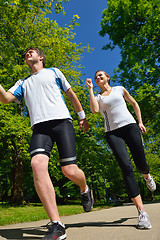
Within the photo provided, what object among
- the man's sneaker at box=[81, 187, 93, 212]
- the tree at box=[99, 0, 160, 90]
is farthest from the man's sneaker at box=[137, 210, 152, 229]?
the tree at box=[99, 0, 160, 90]

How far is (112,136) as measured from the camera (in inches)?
133

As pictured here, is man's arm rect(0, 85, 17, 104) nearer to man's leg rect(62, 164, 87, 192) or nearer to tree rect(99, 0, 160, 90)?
man's leg rect(62, 164, 87, 192)

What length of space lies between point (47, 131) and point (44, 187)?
0.62 meters

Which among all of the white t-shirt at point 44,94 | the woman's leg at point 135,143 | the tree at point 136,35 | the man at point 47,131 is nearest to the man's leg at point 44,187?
the man at point 47,131

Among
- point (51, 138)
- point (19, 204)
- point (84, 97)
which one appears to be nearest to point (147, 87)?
point (84, 97)

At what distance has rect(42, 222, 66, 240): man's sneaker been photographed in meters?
2.06

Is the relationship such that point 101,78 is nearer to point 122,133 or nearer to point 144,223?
point 122,133

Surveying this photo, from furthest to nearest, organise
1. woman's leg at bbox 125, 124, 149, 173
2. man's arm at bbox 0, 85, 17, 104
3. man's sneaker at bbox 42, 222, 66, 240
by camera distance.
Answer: woman's leg at bbox 125, 124, 149, 173 → man's arm at bbox 0, 85, 17, 104 → man's sneaker at bbox 42, 222, 66, 240

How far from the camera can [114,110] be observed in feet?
11.3

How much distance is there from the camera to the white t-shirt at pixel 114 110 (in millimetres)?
3369

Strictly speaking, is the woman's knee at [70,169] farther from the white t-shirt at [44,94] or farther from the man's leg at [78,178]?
the white t-shirt at [44,94]

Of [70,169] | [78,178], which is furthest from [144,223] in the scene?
[70,169]

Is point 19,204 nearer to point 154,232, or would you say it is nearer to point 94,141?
point 94,141

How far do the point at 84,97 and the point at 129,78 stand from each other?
17.7 feet
